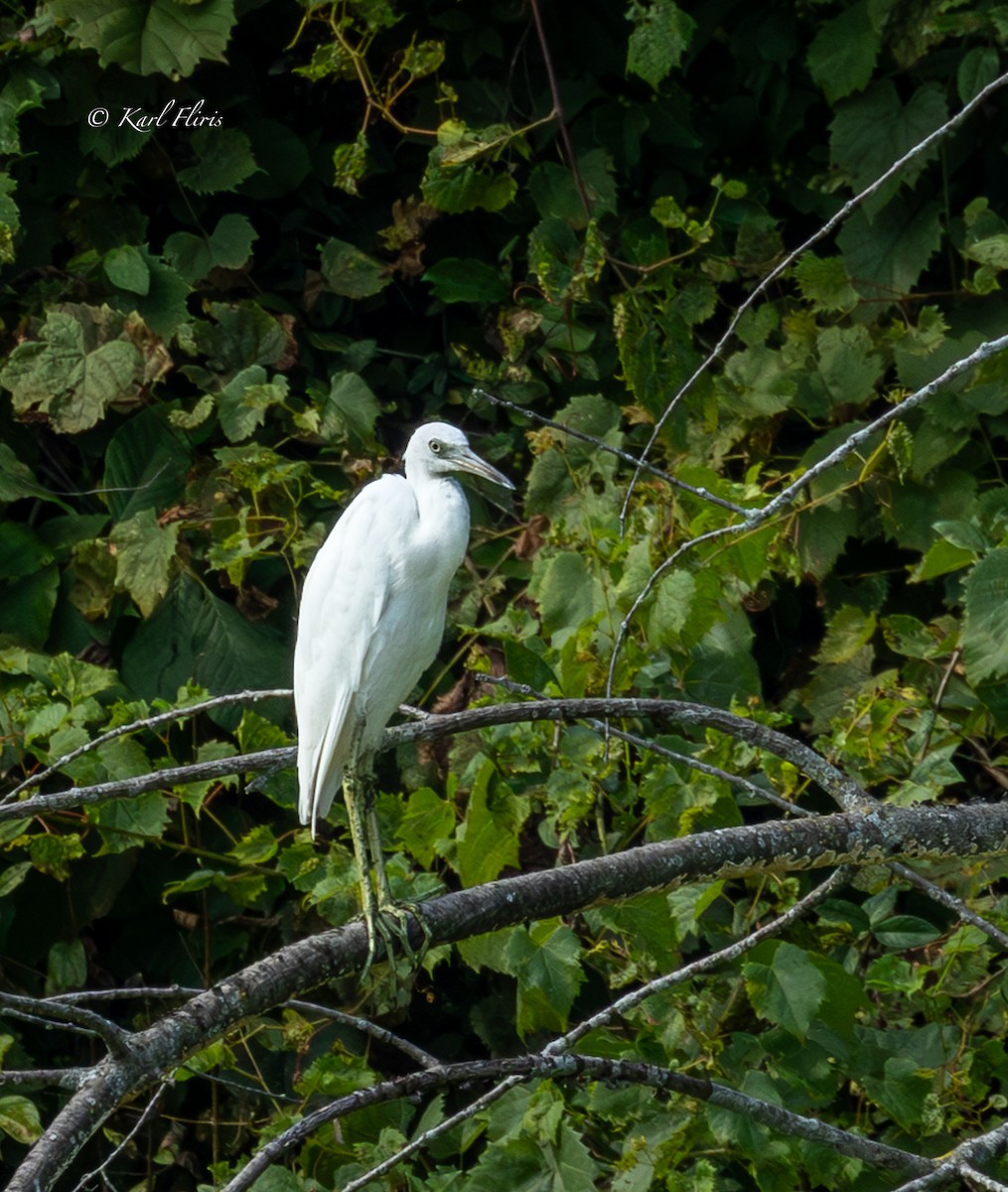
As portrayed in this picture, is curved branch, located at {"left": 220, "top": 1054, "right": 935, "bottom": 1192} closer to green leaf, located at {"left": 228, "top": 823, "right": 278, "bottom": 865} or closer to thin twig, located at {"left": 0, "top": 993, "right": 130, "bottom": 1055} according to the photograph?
thin twig, located at {"left": 0, "top": 993, "right": 130, "bottom": 1055}

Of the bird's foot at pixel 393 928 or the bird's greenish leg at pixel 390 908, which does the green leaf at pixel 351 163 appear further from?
the bird's foot at pixel 393 928

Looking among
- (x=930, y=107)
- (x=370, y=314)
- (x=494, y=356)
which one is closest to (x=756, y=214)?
(x=930, y=107)

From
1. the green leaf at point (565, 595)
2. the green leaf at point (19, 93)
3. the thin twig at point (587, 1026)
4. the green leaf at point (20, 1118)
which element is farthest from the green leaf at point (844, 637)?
the green leaf at point (19, 93)

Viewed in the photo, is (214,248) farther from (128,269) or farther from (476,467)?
(476,467)

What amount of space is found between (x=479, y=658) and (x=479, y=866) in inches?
13.8

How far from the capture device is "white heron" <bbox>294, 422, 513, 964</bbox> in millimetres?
2074

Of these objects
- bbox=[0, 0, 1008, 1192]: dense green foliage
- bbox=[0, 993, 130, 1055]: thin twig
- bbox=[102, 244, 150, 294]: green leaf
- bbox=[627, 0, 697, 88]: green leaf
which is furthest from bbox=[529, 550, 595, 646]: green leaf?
bbox=[0, 993, 130, 1055]: thin twig

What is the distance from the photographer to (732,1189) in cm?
235

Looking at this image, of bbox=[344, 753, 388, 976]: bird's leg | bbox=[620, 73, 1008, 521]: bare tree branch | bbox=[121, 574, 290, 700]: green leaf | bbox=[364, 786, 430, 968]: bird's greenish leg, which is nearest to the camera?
bbox=[620, 73, 1008, 521]: bare tree branch

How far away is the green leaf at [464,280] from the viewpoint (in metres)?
3.08

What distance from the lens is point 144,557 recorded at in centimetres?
280

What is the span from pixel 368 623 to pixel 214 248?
4.24 feet

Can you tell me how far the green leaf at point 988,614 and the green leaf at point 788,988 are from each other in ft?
1.79

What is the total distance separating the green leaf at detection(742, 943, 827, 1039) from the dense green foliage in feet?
0.53
